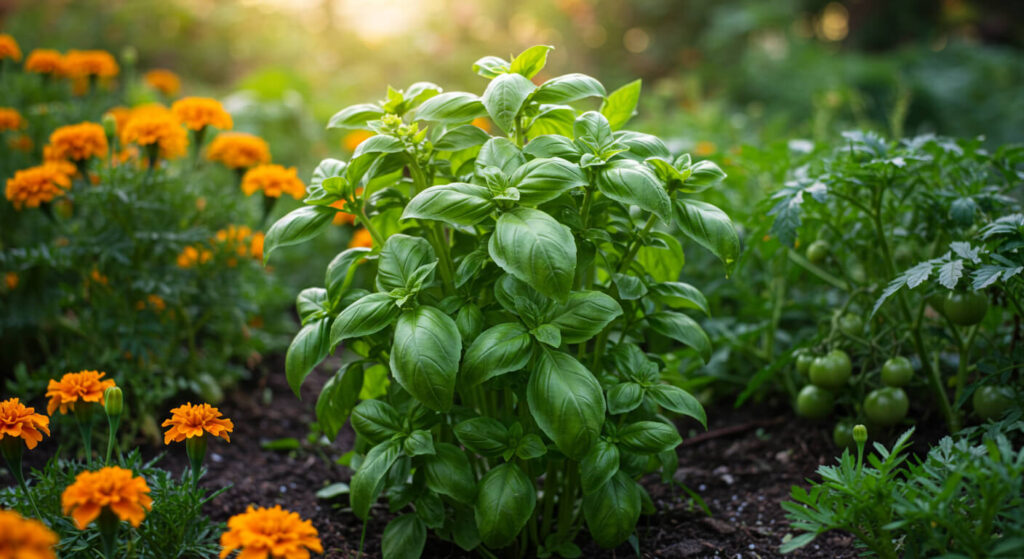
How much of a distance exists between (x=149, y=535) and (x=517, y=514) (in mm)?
677

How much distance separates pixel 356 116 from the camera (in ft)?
5.44

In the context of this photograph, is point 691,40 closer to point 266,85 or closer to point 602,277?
point 266,85

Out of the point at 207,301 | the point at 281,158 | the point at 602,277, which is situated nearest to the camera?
the point at 602,277

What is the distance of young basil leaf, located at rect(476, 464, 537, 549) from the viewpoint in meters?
1.43

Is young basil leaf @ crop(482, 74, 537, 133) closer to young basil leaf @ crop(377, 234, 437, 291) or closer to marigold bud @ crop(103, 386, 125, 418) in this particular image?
young basil leaf @ crop(377, 234, 437, 291)

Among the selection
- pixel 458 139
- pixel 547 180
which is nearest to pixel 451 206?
pixel 547 180

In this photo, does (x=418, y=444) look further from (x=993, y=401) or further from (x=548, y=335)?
(x=993, y=401)

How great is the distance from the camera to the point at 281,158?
3828 millimetres

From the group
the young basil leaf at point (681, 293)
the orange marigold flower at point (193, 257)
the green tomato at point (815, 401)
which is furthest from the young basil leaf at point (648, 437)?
the orange marigold flower at point (193, 257)

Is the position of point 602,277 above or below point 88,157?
below

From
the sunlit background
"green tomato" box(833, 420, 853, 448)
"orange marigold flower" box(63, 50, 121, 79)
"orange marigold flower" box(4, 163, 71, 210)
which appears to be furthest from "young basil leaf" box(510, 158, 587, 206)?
the sunlit background

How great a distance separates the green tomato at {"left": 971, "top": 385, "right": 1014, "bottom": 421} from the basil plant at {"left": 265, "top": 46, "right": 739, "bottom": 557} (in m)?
0.67

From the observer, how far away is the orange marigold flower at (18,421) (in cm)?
134

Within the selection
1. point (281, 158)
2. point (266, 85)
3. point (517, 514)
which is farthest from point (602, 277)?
point (266, 85)
